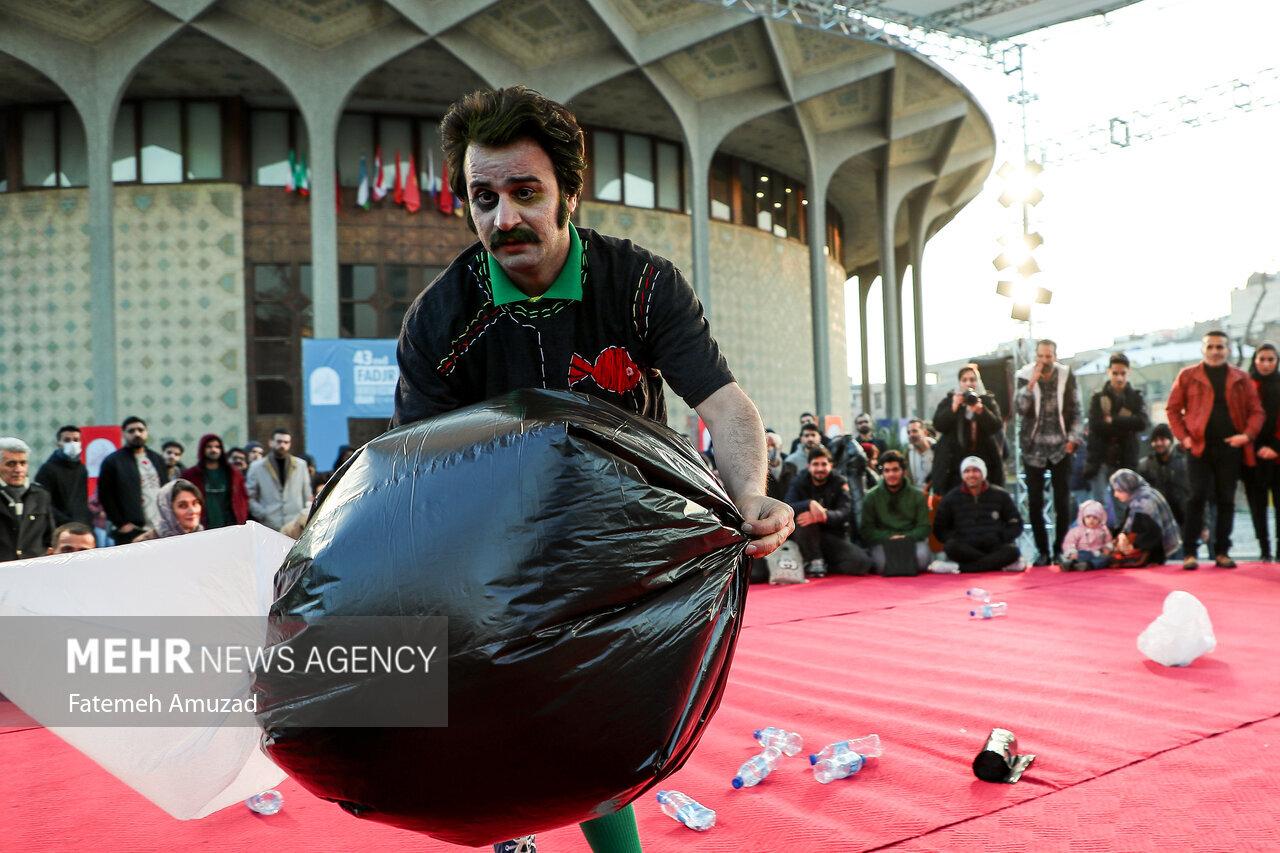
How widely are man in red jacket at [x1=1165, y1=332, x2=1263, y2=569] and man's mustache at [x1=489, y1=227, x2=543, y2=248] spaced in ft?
21.8

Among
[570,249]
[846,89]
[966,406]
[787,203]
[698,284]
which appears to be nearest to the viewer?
[570,249]

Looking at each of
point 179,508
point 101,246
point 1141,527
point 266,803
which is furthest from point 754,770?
point 101,246

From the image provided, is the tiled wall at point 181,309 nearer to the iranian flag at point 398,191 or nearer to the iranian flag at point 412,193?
the iranian flag at point 398,191

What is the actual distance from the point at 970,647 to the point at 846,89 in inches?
→ 641

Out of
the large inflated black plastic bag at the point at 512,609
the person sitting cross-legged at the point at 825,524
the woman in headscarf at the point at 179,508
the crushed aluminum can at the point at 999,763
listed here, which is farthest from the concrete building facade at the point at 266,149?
the large inflated black plastic bag at the point at 512,609

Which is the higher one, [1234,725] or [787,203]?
[787,203]

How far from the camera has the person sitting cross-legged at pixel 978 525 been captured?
25.9ft

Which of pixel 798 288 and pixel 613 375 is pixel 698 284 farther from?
pixel 613 375

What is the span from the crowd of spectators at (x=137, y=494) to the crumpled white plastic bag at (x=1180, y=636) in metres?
4.01

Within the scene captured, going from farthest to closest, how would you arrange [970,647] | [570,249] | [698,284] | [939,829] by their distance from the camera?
[698,284], [970,647], [939,829], [570,249]

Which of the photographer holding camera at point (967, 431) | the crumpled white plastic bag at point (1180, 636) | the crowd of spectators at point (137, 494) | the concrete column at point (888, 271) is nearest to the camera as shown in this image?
the crumpled white plastic bag at point (1180, 636)

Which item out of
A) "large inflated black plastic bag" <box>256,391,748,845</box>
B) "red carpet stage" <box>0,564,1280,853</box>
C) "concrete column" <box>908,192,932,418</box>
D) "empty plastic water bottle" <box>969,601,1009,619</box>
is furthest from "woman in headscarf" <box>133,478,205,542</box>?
"concrete column" <box>908,192,932,418</box>

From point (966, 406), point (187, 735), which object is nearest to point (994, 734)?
point (187, 735)

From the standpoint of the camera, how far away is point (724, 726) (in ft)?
10.0
